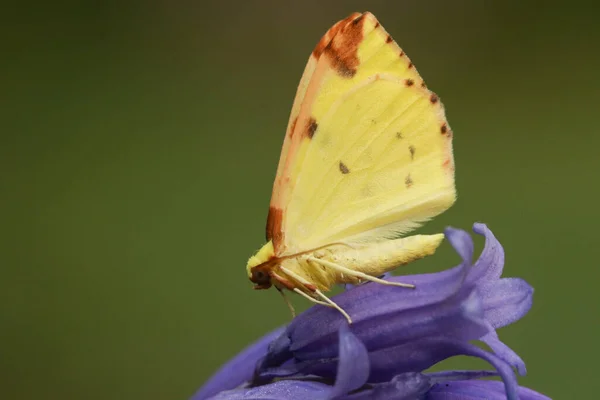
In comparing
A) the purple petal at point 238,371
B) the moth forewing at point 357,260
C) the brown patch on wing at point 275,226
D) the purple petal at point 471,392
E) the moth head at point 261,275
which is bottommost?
the purple petal at point 471,392

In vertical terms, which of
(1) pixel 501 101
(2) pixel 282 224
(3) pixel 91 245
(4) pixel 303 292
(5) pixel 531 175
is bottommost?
(5) pixel 531 175

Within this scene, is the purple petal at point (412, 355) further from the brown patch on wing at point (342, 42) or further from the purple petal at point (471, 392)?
the brown patch on wing at point (342, 42)

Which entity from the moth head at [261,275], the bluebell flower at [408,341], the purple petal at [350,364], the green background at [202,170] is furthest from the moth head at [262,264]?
the green background at [202,170]

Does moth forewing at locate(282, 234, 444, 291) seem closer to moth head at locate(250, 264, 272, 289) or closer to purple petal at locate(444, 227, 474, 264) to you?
moth head at locate(250, 264, 272, 289)

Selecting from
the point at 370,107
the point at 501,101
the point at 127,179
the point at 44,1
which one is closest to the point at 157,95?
the point at 127,179

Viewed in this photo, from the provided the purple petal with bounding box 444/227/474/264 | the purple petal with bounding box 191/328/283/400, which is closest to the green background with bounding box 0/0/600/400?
the purple petal with bounding box 191/328/283/400

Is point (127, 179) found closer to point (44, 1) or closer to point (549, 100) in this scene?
point (44, 1)

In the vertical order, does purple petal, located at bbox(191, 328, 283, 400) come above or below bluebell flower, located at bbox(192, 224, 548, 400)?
above
